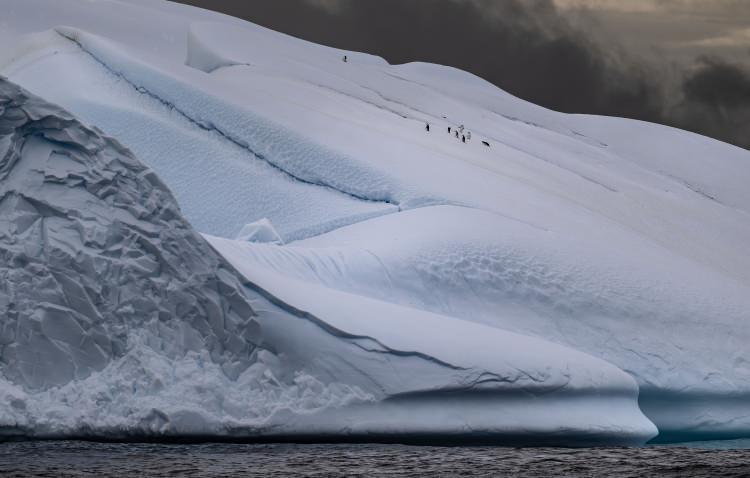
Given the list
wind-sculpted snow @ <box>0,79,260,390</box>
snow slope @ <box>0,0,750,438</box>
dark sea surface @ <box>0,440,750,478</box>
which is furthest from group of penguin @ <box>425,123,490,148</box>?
dark sea surface @ <box>0,440,750,478</box>

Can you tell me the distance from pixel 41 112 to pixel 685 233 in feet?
31.0

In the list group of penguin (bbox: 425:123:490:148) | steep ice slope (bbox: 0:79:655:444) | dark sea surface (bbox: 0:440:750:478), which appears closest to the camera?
dark sea surface (bbox: 0:440:750:478)

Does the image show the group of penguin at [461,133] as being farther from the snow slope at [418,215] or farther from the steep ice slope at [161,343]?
the steep ice slope at [161,343]

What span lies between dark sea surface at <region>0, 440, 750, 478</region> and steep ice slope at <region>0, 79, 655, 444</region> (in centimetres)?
26

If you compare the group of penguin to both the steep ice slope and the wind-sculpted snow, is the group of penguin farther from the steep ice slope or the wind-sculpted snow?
the wind-sculpted snow

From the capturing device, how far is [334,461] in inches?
306

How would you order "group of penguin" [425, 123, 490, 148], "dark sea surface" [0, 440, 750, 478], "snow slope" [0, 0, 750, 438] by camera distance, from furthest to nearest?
"group of penguin" [425, 123, 490, 148] → "snow slope" [0, 0, 750, 438] → "dark sea surface" [0, 440, 750, 478]

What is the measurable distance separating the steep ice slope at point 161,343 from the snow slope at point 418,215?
0.54 ft

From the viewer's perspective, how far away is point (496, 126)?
64.7 feet

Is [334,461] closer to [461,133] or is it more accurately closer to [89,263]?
[89,263]

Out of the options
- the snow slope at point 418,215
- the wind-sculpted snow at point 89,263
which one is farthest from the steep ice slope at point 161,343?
the snow slope at point 418,215

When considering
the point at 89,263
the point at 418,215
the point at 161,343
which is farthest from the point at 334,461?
the point at 418,215

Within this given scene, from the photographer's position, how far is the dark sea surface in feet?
23.5

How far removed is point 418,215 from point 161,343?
4.26 m
